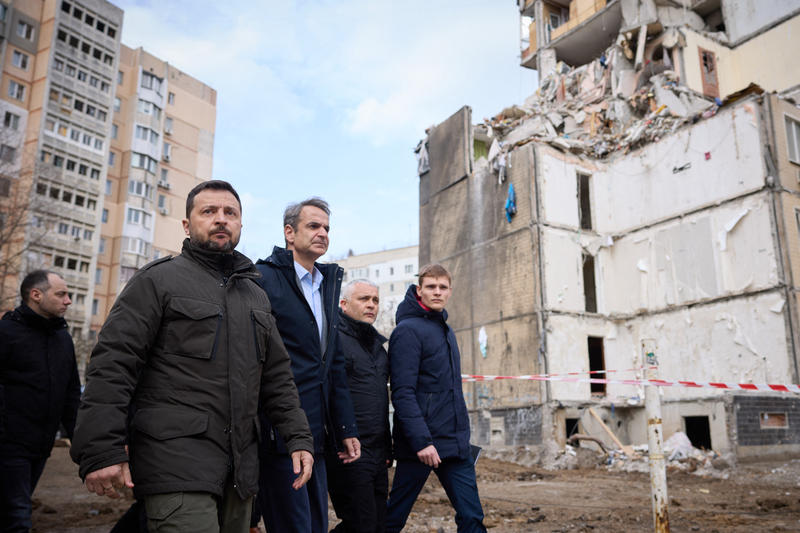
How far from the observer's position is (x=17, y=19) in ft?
147

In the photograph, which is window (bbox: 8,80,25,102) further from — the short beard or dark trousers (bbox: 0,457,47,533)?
the short beard

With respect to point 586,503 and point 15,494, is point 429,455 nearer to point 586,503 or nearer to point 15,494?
point 15,494

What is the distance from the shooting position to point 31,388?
4680 mm

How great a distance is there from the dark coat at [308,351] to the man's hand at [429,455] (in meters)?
0.60

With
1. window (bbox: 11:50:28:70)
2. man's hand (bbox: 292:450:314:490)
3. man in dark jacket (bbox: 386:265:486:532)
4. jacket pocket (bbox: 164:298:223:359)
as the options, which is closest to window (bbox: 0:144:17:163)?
window (bbox: 11:50:28:70)

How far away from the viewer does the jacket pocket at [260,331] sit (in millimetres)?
2922

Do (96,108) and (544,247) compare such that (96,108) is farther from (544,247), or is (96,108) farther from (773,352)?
(773,352)

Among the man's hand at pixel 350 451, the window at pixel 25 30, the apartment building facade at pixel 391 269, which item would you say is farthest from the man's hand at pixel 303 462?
the apartment building facade at pixel 391 269

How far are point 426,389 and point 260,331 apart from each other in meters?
2.08

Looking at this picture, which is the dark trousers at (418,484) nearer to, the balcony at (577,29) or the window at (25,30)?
the balcony at (577,29)

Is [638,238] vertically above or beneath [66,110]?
beneath

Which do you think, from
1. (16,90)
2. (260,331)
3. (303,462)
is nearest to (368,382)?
(303,462)

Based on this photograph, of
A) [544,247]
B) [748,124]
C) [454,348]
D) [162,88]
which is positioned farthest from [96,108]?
[454,348]

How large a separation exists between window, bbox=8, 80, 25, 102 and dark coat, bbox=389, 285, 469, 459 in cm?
4958
